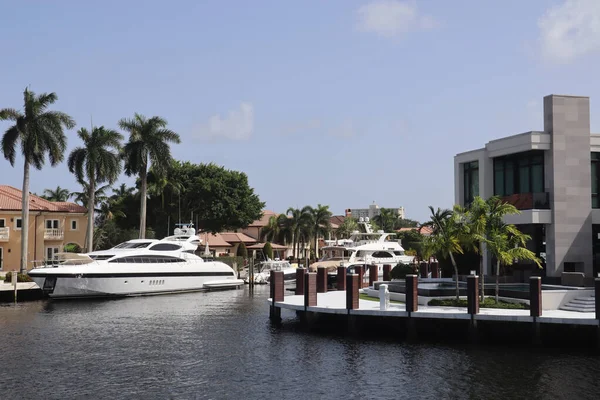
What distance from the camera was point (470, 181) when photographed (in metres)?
47.6

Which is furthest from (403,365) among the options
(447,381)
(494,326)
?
(494,326)

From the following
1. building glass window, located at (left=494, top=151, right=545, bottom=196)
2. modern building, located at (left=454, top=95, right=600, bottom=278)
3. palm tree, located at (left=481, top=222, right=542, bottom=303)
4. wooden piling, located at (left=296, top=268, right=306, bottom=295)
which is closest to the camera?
palm tree, located at (left=481, top=222, right=542, bottom=303)

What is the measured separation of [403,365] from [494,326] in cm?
590

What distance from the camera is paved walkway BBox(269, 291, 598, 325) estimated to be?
93.0 feet

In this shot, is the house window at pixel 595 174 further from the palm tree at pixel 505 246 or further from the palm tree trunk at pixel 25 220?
the palm tree trunk at pixel 25 220

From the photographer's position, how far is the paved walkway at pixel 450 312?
1117 inches

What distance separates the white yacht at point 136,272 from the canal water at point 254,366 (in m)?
12.4

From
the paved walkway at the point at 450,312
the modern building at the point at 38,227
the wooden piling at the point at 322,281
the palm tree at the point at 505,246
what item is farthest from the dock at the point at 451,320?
the modern building at the point at 38,227

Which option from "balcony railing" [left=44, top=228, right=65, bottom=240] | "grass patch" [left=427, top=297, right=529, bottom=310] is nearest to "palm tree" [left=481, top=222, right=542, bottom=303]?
"grass patch" [left=427, top=297, right=529, bottom=310]

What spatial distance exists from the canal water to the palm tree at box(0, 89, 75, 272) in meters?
27.0

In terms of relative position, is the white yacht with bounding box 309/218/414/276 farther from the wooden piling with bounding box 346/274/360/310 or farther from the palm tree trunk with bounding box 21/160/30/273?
the wooden piling with bounding box 346/274/360/310

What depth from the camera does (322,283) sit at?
148 ft

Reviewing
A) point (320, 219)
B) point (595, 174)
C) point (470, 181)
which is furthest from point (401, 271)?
point (320, 219)

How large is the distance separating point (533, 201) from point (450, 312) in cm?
1294
